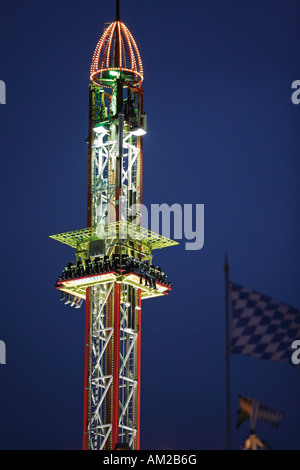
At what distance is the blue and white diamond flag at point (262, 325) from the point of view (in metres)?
59.8

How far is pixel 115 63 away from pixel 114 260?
17815 mm

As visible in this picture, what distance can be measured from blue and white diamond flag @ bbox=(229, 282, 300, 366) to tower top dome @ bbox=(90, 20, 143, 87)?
5099cm

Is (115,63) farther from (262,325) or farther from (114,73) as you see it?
(262,325)

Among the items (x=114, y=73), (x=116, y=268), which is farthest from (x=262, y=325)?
(x=114, y=73)

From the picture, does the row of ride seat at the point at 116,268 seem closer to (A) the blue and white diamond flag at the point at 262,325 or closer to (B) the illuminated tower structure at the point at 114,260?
(B) the illuminated tower structure at the point at 114,260

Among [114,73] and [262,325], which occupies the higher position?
[114,73]

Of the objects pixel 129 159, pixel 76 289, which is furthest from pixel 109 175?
pixel 76 289

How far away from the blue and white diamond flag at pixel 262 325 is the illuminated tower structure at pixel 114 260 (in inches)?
1603

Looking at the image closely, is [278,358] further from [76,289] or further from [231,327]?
[76,289]

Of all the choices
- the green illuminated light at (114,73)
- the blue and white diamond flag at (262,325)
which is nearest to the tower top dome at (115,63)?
the green illuminated light at (114,73)

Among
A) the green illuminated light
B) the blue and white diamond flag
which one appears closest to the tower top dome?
the green illuminated light

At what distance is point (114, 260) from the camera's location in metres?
102

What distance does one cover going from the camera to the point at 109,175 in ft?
350

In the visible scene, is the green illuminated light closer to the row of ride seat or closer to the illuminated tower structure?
the illuminated tower structure
